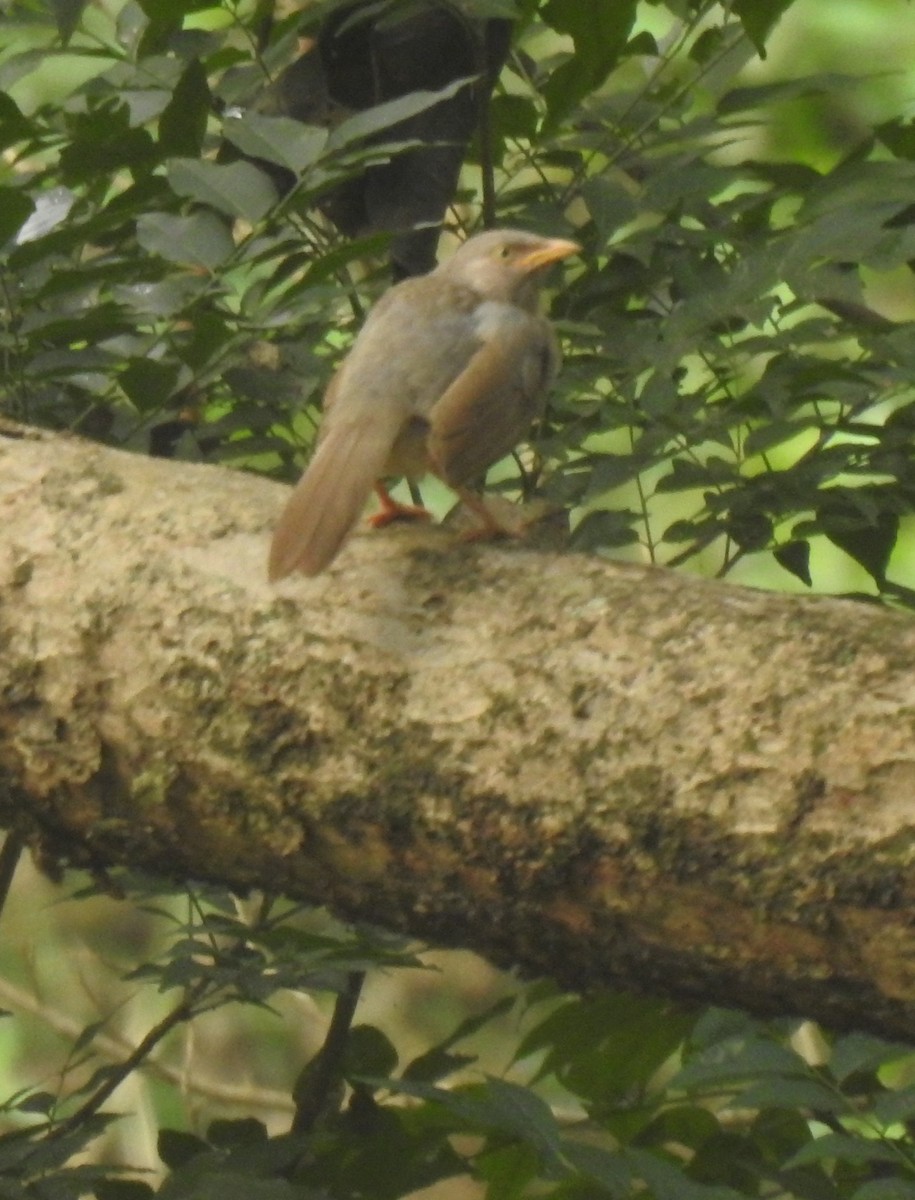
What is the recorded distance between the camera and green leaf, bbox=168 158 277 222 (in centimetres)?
237

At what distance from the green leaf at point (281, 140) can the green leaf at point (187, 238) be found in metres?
0.12

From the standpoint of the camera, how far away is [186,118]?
96.2 inches

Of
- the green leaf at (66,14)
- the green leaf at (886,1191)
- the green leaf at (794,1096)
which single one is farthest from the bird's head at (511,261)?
the green leaf at (886,1191)

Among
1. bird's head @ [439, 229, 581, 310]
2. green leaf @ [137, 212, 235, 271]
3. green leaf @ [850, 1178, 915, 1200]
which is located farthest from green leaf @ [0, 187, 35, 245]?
green leaf @ [850, 1178, 915, 1200]

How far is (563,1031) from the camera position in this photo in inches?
99.4

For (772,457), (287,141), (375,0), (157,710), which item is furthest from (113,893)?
(772,457)

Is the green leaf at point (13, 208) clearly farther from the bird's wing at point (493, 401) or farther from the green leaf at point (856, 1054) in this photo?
the green leaf at point (856, 1054)

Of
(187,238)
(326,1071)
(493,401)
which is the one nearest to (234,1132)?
(326,1071)

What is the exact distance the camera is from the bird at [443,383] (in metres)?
2.47

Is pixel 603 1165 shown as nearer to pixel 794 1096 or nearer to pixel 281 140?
pixel 794 1096

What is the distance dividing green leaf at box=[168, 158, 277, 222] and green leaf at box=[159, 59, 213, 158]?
0.07m

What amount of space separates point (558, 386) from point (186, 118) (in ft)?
2.32

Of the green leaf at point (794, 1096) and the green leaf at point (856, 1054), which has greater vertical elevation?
the green leaf at point (856, 1054)

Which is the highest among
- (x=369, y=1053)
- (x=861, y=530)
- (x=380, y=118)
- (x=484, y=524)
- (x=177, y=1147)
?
(x=380, y=118)
